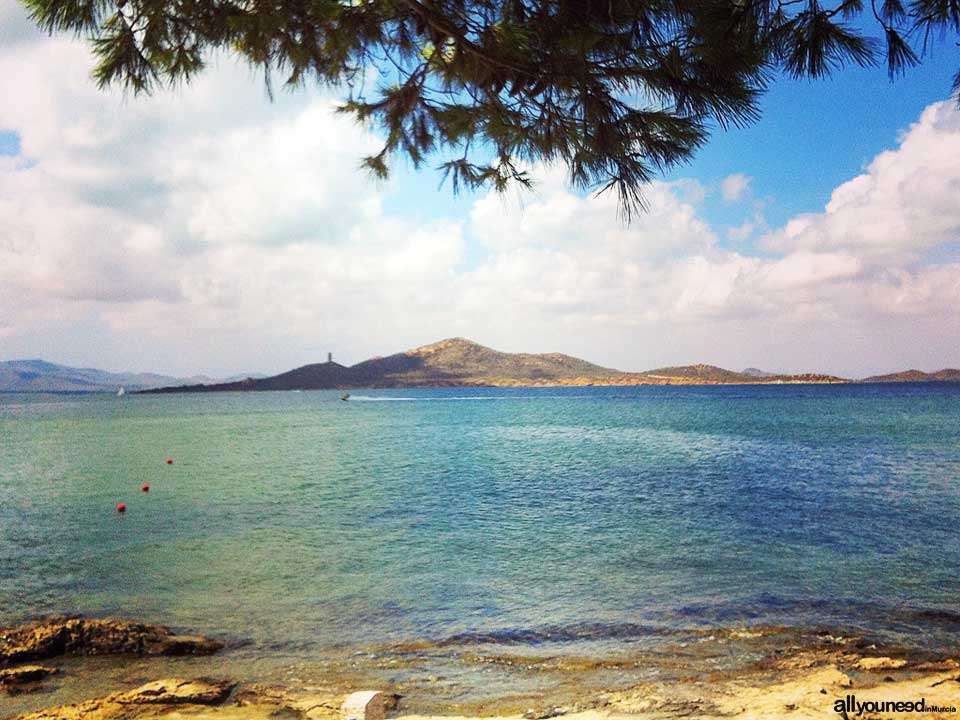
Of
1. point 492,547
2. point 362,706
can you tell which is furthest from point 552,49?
point 492,547

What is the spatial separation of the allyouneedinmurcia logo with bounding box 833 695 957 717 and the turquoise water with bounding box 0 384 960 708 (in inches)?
93.2

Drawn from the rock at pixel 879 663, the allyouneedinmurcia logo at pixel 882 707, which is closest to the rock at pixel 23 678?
the allyouneedinmurcia logo at pixel 882 707

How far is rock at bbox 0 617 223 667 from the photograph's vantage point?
6.61 metres

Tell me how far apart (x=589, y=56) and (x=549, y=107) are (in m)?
0.67

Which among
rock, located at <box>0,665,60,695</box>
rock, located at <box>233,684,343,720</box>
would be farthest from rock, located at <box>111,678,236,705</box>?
rock, located at <box>0,665,60,695</box>

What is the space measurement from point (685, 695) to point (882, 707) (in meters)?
1.48

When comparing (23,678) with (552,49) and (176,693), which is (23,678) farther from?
(552,49)

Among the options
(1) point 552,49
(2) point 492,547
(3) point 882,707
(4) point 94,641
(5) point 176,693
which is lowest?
(2) point 492,547

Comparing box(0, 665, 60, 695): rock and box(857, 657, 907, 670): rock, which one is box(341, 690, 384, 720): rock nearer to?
box(0, 665, 60, 695): rock

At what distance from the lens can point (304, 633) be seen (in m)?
7.41

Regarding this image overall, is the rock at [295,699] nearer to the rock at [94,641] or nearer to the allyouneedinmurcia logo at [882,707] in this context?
the rock at [94,641]

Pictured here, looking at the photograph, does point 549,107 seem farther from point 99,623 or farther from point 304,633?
point 99,623

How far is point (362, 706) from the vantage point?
122 inches

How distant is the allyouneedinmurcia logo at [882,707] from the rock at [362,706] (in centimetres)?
363
